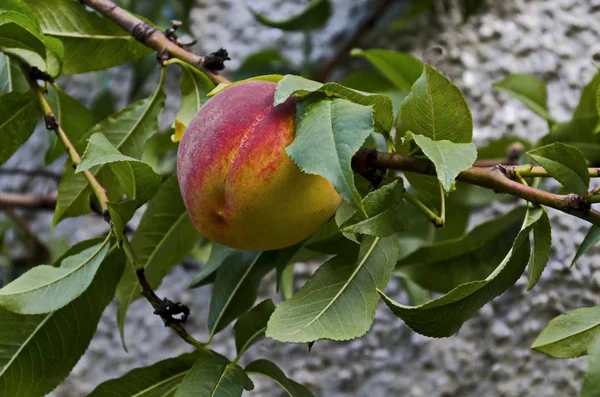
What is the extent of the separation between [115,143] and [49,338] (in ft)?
0.49

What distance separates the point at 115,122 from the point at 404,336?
0.46m

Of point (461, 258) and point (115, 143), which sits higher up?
point (115, 143)

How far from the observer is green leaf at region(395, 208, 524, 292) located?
47 cm

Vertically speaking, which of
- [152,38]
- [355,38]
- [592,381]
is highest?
[152,38]

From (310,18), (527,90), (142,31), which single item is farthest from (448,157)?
(310,18)

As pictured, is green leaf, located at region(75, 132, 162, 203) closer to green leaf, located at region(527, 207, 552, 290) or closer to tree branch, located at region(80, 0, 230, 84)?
tree branch, located at region(80, 0, 230, 84)

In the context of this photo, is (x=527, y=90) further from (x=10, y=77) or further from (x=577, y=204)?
(x=10, y=77)

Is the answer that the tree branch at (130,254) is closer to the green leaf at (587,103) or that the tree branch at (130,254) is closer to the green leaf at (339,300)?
the green leaf at (339,300)

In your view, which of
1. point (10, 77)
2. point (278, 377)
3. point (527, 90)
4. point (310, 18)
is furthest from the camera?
point (310, 18)

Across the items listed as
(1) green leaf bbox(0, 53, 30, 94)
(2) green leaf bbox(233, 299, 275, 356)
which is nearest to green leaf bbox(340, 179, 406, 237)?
(2) green leaf bbox(233, 299, 275, 356)

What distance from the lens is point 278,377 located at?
1.32 ft

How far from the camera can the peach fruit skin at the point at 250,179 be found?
1.08 feet

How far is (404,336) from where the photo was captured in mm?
804

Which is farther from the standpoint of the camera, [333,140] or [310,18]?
[310,18]
